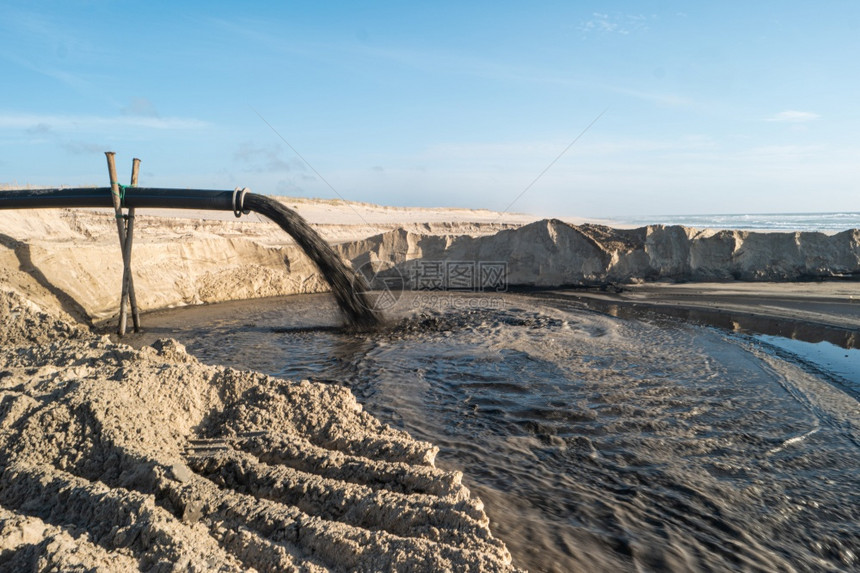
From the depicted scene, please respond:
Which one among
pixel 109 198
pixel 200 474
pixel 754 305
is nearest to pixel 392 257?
pixel 109 198

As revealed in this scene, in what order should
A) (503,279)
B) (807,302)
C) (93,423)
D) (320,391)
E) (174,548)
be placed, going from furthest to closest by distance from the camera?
(503,279), (807,302), (320,391), (93,423), (174,548)

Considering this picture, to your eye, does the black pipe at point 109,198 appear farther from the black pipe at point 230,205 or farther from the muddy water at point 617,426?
the muddy water at point 617,426

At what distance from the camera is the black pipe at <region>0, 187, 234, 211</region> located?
272 inches

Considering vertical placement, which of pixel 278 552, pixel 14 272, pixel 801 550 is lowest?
pixel 801 550

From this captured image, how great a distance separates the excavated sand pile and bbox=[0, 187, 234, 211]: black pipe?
3617 mm

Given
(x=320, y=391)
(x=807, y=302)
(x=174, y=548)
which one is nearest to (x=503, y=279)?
(x=807, y=302)

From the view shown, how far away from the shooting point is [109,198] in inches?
285

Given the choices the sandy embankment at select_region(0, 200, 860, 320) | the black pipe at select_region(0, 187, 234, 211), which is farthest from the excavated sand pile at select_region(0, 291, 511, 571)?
the sandy embankment at select_region(0, 200, 860, 320)

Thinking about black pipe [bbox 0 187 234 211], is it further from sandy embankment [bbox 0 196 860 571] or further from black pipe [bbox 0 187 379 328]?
sandy embankment [bbox 0 196 860 571]

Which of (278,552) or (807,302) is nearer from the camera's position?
(278,552)

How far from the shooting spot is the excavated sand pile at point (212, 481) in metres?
1.95

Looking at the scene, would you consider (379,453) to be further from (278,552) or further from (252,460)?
(278,552)

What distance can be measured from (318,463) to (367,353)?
359 centimetres

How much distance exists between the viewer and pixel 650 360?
5840mm
